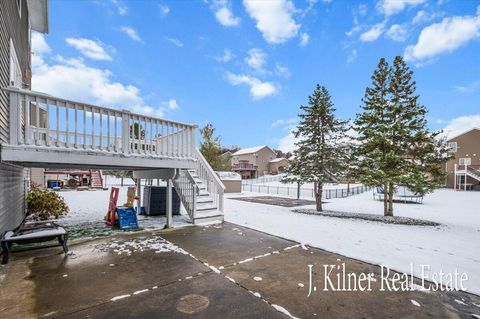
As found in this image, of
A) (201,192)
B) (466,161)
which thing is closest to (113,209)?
(201,192)

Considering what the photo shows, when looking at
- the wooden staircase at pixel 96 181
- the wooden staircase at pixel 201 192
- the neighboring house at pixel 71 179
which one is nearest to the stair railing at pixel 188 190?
the wooden staircase at pixel 201 192

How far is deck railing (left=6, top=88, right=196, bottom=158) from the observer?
4.15 meters

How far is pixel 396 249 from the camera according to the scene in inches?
199

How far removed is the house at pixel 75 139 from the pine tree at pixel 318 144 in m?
5.04

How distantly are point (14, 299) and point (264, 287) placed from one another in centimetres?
Answer: 319

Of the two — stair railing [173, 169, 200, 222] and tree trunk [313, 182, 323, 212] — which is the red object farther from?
tree trunk [313, 182, 323, 212]

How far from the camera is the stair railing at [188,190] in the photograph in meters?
7.09

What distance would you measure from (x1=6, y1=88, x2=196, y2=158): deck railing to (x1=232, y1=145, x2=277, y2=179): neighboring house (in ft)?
132

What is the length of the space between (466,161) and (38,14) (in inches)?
1715

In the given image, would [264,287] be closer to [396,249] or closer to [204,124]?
[396,249]

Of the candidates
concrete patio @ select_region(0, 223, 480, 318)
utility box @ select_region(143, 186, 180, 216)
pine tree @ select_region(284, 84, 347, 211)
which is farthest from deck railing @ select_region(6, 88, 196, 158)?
pine tree @ select_region(284, 84, 347, 211)

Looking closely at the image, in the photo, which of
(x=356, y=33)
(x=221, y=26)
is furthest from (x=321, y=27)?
(x=221, y=26)

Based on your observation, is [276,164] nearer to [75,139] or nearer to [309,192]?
[309,192]

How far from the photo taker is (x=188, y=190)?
727cm
